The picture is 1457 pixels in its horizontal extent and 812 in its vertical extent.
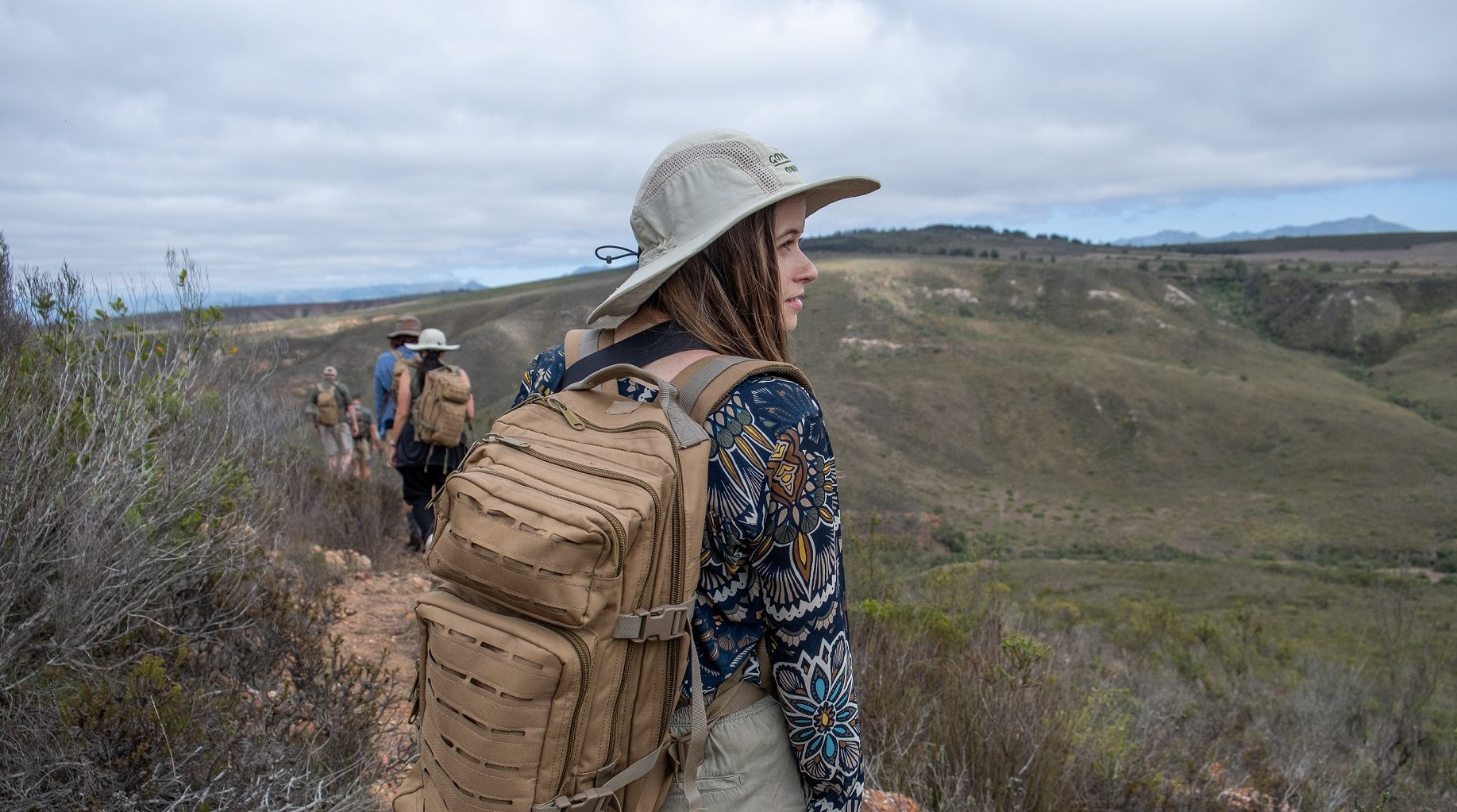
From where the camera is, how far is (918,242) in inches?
4082

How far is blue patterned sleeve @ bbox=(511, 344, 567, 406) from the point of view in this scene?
140 centimetres

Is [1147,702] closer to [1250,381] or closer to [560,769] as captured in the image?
[560,769]

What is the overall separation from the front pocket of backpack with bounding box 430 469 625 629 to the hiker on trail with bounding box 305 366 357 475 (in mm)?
7416

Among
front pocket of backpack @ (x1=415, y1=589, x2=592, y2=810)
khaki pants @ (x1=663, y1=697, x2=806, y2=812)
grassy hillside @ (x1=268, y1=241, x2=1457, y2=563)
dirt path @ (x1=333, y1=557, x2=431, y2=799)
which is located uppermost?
front pocket of backpack @ (x1=415, y1=589, x2=592, y2=810)

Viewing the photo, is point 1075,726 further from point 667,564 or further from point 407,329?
point 407,329

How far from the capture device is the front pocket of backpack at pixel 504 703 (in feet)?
3.23

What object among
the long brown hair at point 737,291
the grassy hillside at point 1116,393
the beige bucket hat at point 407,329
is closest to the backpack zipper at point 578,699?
the long brown hair at point 737,291

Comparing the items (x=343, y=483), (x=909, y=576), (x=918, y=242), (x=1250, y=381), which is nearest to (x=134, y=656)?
(x=343, y=483)

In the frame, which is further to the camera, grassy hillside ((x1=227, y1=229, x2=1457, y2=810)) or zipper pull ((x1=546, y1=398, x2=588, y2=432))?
grassy hillside ((x1=227, y1=229, x2=1457, y2=810))

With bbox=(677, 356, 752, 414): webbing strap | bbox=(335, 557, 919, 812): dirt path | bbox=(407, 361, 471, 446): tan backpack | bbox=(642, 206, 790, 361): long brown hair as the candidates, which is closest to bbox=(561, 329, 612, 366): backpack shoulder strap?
bbox=(642, 206, 790, 361): long brown hair

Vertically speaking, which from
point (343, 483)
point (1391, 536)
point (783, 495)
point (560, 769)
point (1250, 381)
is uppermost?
point (783, 495)

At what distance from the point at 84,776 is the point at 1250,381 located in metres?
61.7

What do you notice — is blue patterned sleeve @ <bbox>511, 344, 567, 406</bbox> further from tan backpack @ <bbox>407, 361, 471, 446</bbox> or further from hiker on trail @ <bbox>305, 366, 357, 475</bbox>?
hiker on trail @ <bbox>305, 366, 357, 475</bbox>

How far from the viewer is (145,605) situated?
3053mm
